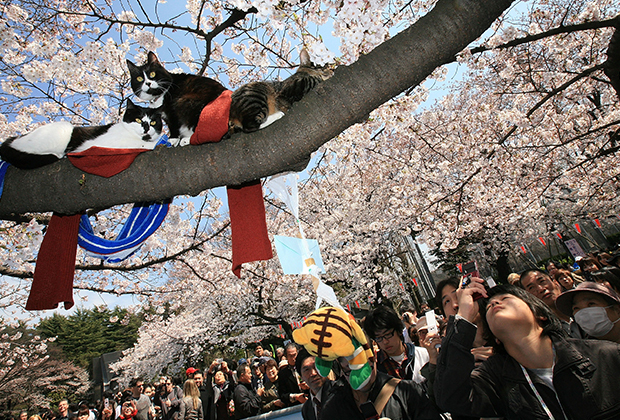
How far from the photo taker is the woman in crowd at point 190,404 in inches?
196

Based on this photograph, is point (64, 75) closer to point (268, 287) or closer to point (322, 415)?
point (322, 415)

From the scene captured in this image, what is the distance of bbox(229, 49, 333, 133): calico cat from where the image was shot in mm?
1812

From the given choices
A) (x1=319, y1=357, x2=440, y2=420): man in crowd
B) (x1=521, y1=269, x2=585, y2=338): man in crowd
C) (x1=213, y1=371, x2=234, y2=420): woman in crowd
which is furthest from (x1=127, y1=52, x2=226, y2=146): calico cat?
(x1=213, y1=371, x2=234, y2=420): woman in crowd

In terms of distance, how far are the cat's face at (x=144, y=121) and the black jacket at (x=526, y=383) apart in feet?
7.02

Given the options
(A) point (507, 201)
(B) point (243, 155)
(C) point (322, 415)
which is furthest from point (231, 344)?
(B) point (243, 155)

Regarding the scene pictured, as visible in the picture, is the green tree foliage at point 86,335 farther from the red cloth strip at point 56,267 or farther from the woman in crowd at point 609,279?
the woman in crowd at point 609,279

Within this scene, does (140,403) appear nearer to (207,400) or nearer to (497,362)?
(207,400)

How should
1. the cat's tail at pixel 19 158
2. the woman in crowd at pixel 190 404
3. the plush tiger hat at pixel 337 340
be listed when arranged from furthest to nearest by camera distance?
the woman in crowd at pixel 190 404 < the plush tiger hat at pixel 337 340 < the cat's tail at pixel 19 158

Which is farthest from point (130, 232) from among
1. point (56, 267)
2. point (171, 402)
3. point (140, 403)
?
point (140, 403)

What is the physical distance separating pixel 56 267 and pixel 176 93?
1.34m

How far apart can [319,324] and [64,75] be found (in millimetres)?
5270

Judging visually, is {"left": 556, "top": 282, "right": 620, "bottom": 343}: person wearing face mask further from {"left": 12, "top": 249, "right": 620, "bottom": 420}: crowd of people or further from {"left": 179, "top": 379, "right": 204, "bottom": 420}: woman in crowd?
{"left": 179, "top": 379, "right": 204, "bottom": 420}: woman in crowd

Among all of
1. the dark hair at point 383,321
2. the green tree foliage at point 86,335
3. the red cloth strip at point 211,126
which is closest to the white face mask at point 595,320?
the dark hair at point 383,321

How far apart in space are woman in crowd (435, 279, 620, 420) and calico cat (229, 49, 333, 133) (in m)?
1.58
